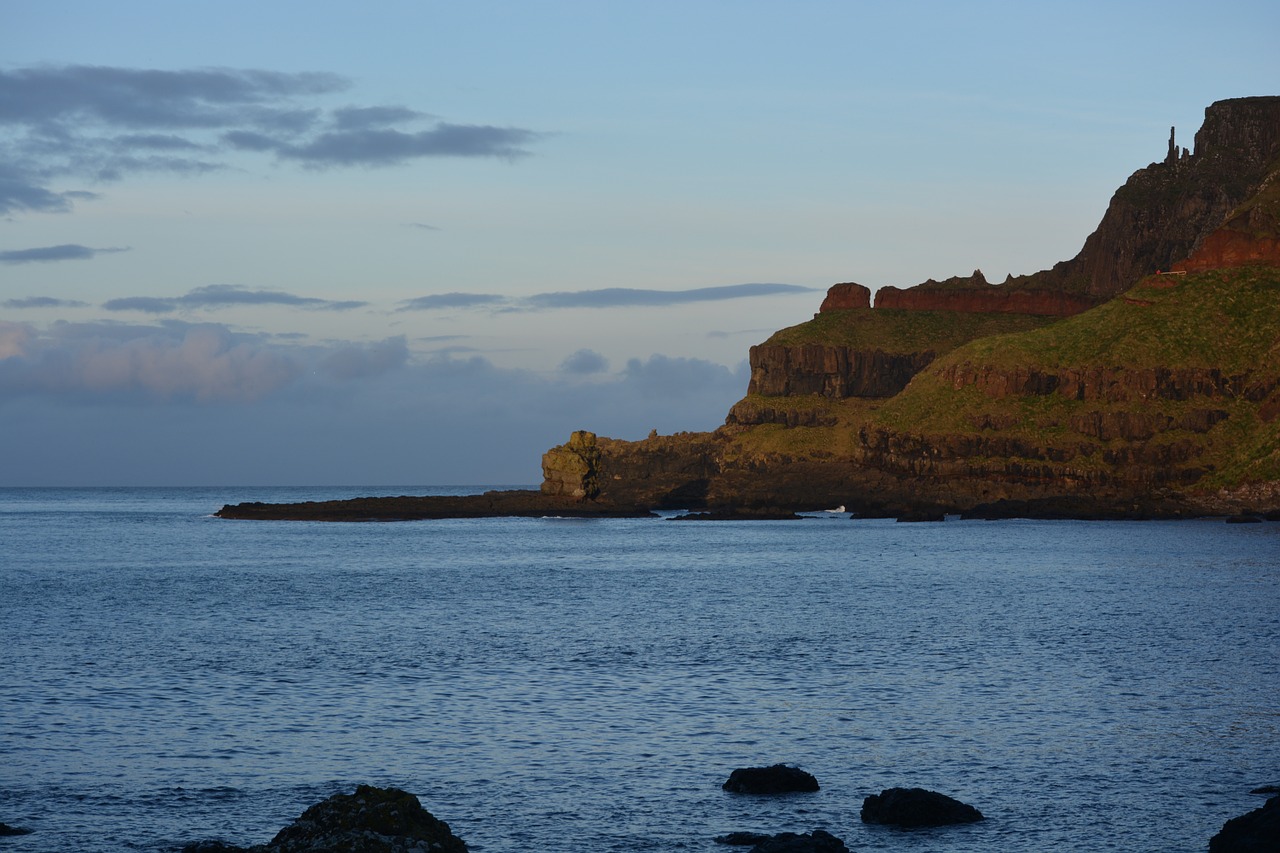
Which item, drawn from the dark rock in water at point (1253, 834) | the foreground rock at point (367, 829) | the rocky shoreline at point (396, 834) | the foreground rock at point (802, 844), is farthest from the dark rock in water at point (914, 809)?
the foreground rock at point (367, 829)

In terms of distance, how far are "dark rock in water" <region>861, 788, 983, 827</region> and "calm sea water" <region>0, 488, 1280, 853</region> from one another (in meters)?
0.46

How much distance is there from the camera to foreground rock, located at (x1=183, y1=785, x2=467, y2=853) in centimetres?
2067

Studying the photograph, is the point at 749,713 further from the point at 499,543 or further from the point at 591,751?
the point at 499,543

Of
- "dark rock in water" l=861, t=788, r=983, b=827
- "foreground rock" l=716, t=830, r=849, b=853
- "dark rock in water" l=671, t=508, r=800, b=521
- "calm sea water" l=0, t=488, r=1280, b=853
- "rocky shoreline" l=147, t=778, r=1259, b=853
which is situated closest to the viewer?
"rocky shoreline" l=147, t=778, r=1259, b=853

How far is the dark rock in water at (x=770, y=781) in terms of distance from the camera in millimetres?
28812

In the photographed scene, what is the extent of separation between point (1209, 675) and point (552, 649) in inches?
958

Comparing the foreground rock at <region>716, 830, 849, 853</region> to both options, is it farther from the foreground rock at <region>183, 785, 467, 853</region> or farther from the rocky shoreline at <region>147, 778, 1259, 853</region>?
the foreground rock at <region>183, 785, 467, 853</region>

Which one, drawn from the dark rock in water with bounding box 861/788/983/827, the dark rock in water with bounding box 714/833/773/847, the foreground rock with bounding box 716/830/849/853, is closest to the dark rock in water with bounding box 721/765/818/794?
the dark rock in water with bounding box 861/788/983/827

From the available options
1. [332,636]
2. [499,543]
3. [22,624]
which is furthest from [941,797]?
[499,543]

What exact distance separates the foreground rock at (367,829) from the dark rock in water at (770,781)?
28.4ft

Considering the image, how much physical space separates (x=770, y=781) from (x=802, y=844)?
6585mm

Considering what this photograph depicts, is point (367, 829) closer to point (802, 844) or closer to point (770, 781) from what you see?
point (802, 844)

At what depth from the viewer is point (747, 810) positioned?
27.4 m

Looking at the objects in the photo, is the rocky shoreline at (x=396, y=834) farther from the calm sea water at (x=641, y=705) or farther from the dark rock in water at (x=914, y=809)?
the dark rock in water at (x=914, y=809)
